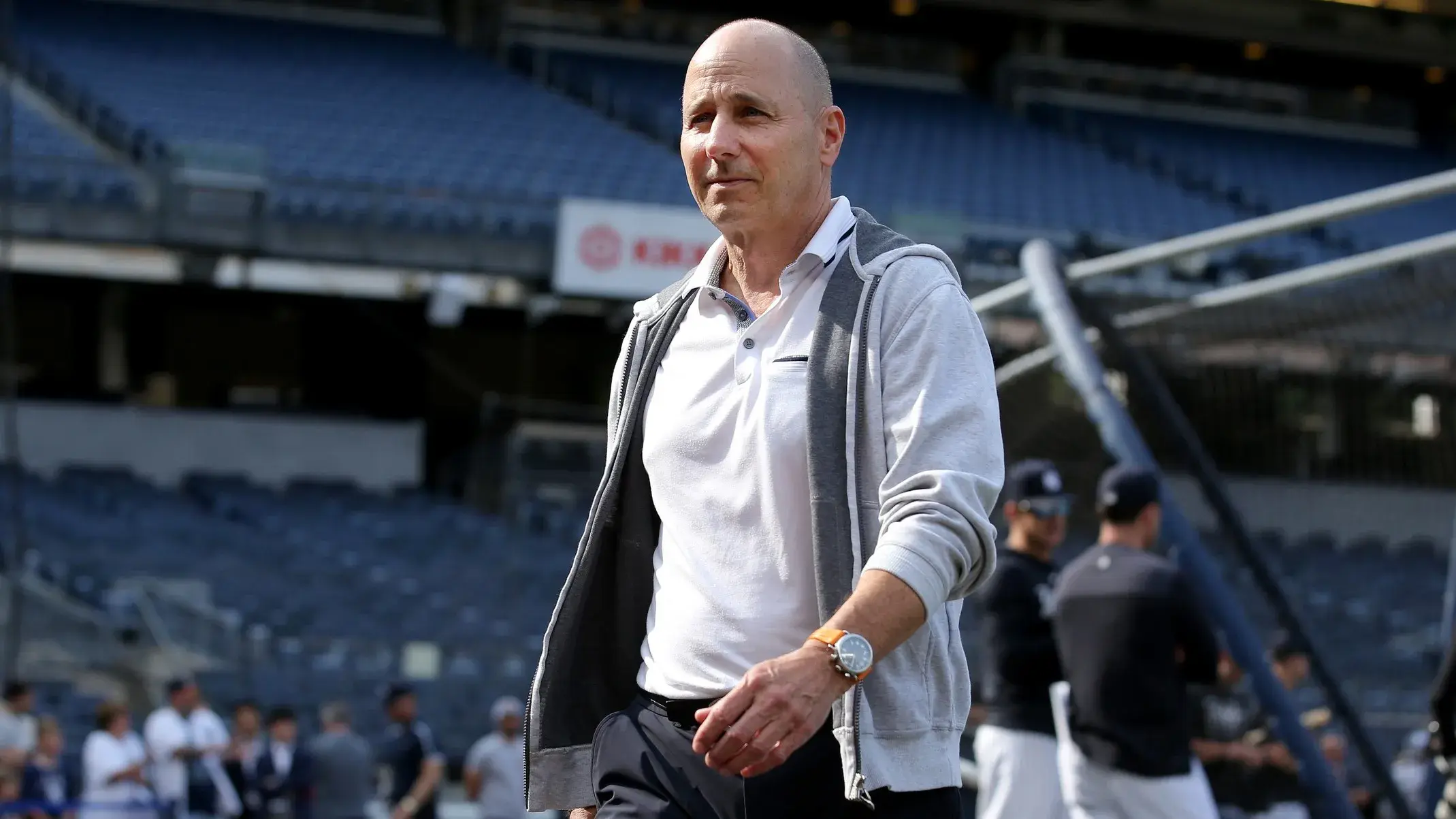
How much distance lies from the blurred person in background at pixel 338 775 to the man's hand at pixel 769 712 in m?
8.54

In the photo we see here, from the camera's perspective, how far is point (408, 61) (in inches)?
974

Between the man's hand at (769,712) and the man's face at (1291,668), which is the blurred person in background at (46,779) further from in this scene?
the man's hand at (769,712)

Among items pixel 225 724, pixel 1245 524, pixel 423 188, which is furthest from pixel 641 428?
pixel 423 188

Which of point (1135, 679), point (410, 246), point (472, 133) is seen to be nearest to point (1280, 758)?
point (1135, 679)

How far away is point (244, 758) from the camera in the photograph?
10953 mm

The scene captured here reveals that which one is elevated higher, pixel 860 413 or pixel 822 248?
pixel 822 248

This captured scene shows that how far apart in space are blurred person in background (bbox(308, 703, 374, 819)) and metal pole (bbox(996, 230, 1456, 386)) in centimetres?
509

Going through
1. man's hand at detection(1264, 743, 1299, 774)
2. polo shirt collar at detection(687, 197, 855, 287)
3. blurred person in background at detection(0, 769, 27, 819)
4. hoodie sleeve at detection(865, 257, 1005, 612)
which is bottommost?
blurred person in background at detection(0, 769, 27, 819)

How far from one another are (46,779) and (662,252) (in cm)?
986

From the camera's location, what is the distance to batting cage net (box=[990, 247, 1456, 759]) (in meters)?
5.36

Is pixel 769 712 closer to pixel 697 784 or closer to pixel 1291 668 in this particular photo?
pixel 697 784

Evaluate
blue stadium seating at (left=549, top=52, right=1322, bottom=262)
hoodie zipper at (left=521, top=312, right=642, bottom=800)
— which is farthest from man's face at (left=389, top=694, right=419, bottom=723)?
blue stadium seating at (left=549, top=52, right=1322, bottom=262)

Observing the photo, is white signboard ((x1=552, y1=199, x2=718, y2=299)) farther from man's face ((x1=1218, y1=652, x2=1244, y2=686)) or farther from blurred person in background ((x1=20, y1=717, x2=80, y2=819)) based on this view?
man's face ((x1=1218, y1=652, x2=1244, y2=686))

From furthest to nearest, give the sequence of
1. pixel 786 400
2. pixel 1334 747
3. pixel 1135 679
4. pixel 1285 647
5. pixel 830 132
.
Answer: pixel 1334 747 < pixel 1285 647 < pixel 1135 679 < pixel 830 132 < pixel 786 400
